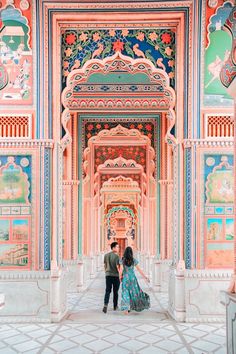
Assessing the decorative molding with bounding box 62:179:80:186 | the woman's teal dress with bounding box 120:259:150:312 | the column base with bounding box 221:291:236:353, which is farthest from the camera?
the decorative molding with bounding box 62:179:80:186

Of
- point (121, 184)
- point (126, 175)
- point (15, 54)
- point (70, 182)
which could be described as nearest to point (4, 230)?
point (15, 54)

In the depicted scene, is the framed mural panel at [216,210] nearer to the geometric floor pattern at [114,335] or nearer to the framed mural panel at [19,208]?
the geometric floor pattern at [114,335]

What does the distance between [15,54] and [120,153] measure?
7566 mm

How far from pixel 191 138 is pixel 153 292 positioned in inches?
189

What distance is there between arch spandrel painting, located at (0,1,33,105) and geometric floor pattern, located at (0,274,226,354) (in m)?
3.55

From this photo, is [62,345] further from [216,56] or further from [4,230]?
[216,56]

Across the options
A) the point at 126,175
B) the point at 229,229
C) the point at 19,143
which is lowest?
the point at 229,229

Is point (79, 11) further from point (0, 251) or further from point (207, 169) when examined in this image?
point (0, 251)

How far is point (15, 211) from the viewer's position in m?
6.89

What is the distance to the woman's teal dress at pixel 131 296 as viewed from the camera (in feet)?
25.3

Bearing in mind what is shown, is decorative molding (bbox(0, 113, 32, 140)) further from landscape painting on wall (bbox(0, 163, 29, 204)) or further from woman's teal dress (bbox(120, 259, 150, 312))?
woman's teal dress (bbox(120, 259, 150, 312))

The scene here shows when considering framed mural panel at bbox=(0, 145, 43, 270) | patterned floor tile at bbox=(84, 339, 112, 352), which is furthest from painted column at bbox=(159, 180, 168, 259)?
patterned floor tile at bbox=(84, 339, 112, 352)

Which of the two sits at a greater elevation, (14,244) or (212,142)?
(212,142)

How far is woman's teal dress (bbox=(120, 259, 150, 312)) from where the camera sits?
7707mm
